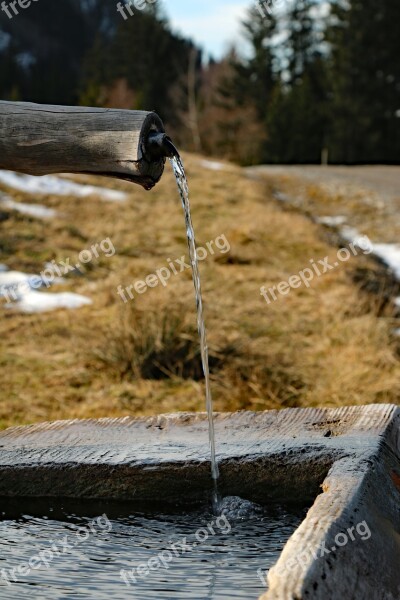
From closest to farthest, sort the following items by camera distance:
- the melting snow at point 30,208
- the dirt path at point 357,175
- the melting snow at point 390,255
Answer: the melting snow at point 390,255, the melting snow at point 30,208, the dirt path at point 357,175

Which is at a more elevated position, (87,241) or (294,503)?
(87,241)

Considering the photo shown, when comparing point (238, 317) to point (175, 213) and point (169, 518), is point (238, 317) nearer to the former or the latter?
point (169, 518)

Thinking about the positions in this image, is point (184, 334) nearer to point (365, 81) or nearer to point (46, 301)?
point (46, 301)

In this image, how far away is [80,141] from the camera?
2.05 m

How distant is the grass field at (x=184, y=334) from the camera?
4.50 meters

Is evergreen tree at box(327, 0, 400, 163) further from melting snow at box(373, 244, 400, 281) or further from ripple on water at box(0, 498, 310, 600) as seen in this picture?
ripple on water at box(0, 498, 310, 600)

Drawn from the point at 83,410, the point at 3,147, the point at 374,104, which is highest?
the point at 374,104

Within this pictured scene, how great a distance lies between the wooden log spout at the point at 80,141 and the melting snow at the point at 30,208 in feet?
22.6

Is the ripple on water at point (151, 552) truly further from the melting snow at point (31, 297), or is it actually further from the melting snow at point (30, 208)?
the melting snow at point (30, 208)

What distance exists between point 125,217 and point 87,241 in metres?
1.15

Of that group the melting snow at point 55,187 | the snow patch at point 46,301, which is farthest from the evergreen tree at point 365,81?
the snow patch at point 46,301

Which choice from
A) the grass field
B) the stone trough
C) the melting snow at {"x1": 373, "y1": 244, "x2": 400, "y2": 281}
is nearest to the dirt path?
the melting snow at {"x1": 373, "y1": 244, "x2": 400, "y2": 281}

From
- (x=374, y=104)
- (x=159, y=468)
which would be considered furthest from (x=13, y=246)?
(x=374, y=104)

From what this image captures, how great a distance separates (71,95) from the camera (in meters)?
42.1
